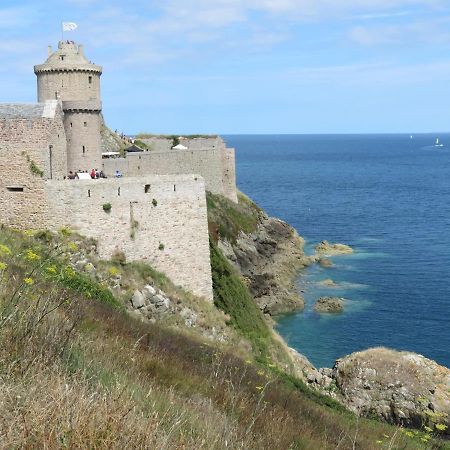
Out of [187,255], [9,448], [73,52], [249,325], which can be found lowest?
[249,325]

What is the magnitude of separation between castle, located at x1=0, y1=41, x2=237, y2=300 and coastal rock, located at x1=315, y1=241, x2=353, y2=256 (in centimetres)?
3278

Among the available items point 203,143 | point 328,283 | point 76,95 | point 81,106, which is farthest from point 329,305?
point 81,106

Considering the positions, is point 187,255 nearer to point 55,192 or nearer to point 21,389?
point 55,192

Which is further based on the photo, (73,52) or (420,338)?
(420,338)

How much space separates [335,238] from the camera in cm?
6450

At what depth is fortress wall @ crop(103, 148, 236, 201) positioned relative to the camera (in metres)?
36.5

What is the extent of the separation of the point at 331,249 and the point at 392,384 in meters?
34.0

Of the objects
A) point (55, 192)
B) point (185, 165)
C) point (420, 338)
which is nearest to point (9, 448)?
point (55, 192)

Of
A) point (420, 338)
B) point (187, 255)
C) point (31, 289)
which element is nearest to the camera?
point (31, 289)

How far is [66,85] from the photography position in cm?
3056

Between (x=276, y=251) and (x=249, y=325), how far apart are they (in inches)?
1012

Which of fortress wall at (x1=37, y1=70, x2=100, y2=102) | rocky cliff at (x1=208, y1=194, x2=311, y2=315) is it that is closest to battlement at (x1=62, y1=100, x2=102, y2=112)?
fortress wall at (x1=37, y1=70, x2=100, y2=102)

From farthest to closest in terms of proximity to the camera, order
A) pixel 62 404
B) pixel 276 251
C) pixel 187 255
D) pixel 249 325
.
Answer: pixel 276 251
pixel 249 325
pixel 187 255
pixel 62 404

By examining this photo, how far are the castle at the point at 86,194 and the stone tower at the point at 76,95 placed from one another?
0.15 feet
